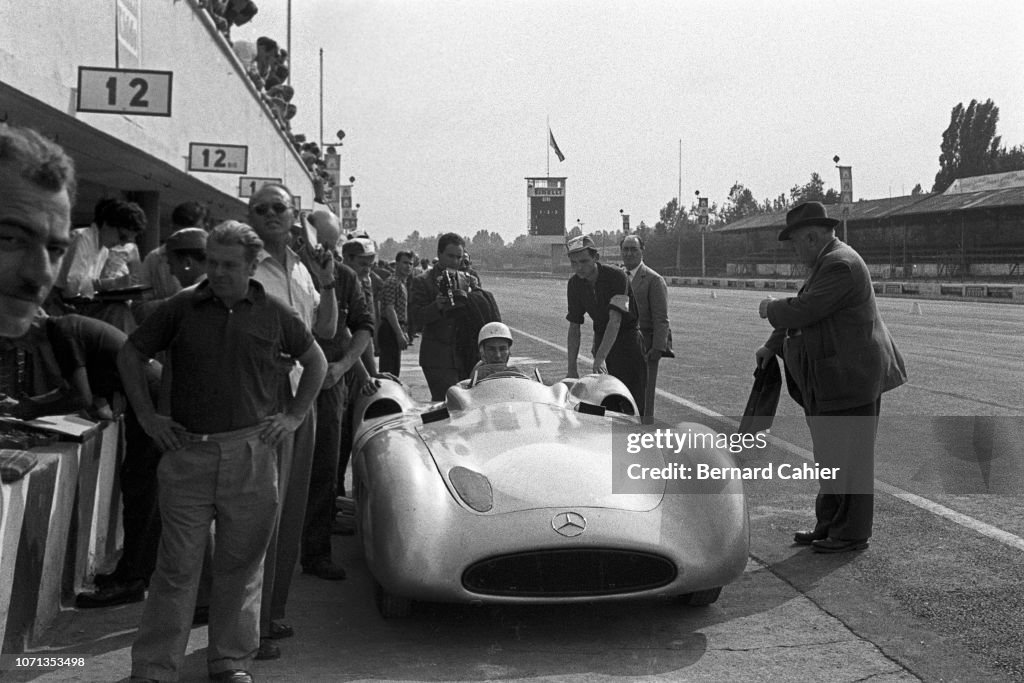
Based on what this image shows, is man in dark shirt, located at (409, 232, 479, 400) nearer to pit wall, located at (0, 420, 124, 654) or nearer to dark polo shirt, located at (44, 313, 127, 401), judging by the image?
pit wall, located at (0, 420, 124, 654)

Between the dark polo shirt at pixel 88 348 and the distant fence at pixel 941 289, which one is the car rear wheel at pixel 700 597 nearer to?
the dark polo shirt at pixel 88 348

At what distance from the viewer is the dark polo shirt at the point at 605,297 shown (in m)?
9.16

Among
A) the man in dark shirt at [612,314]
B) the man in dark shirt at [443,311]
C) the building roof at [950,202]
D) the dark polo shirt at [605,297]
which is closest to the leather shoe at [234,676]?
the man in dark shirt at [443,311]

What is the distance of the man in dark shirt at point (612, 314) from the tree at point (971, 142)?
91509 millimetres

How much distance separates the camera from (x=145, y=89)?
1009 centimetres

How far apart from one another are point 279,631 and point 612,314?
4790mm

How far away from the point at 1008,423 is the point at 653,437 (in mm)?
6369

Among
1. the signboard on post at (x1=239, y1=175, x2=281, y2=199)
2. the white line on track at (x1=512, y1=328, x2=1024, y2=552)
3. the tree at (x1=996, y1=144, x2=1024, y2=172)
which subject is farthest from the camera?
the tree at (x1=996, y1=144, x2=1024, y2=172)

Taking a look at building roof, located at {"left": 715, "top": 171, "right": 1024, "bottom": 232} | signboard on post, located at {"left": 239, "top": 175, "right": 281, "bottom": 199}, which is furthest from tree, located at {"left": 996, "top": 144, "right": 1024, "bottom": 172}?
signboard on post, located at {"left": 239, "top": 175, "right": 281, "bottom": 199}

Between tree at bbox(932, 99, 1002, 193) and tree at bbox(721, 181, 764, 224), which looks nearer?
tree at bbox(932, 99, 1002, 193)

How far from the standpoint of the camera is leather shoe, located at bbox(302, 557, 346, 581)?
5.94 metres

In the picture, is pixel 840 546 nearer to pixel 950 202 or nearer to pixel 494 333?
pixel 494 333

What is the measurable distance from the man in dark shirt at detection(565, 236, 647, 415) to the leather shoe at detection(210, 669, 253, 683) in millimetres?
5062

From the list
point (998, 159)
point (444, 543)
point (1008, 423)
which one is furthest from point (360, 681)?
point (998, 159)
